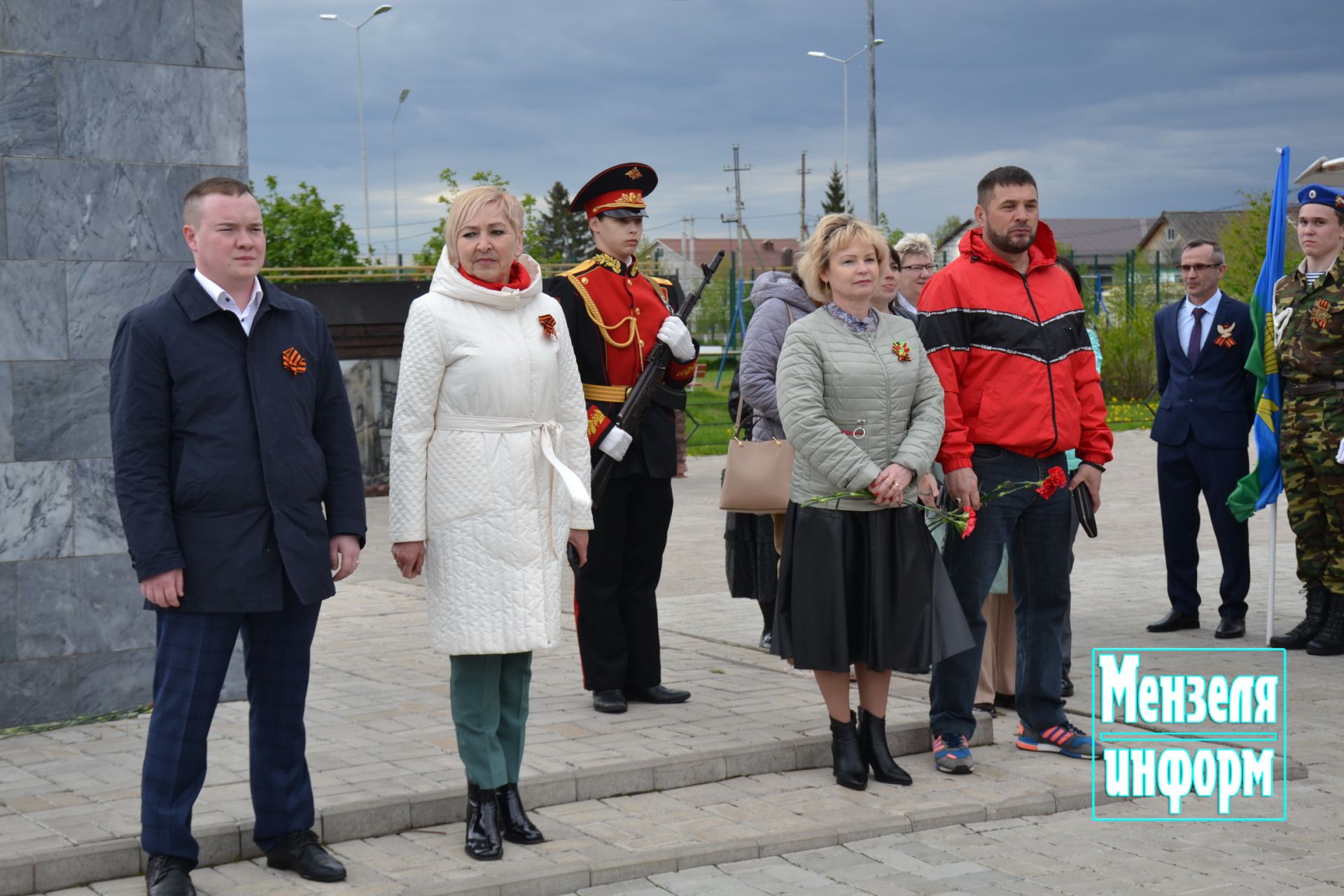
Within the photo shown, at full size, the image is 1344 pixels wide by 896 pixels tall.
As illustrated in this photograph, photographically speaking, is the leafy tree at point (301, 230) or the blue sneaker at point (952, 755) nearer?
the blue sneaker at point (952, 755)

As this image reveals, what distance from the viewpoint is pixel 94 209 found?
6629 mm

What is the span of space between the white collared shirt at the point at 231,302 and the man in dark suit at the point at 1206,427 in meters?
5.96

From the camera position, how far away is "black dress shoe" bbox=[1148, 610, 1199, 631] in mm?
8836

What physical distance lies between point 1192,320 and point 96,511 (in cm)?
613

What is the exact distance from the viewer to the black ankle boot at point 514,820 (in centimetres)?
495

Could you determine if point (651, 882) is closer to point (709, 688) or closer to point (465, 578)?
point (465, 578)

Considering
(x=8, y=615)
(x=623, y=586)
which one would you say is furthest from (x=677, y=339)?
(x=8, y=615)

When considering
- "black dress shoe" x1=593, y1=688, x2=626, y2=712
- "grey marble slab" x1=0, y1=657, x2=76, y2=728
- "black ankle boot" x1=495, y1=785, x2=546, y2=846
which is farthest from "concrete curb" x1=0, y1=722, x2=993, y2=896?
"grey marble slab" x1=0, y1=657, x2=76, y2=728

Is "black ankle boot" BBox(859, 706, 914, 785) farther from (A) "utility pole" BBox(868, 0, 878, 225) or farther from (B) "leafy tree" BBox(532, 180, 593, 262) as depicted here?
(B) "leafy tree" BBox(532, 180, 593, 262)

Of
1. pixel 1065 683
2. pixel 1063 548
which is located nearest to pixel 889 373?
pixel 1063 548

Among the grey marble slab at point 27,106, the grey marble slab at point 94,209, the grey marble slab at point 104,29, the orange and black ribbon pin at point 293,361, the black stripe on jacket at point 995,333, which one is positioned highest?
the grey marble slab at point 104,29

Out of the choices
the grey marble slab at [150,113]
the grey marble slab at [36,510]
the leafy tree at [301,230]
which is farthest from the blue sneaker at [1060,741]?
the leafy tree at [301,230]

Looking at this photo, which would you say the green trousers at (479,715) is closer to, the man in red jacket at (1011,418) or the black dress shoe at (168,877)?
the black dress shoe at (168,877)

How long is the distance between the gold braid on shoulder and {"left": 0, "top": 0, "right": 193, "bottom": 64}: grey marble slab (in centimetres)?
199
